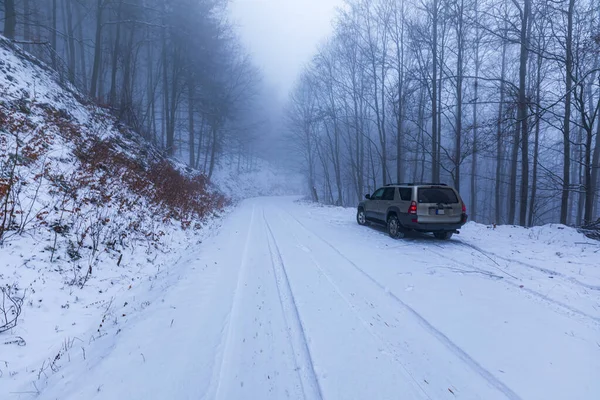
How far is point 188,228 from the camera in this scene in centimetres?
929

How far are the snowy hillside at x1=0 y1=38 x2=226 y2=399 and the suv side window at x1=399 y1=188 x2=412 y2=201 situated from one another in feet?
23.3

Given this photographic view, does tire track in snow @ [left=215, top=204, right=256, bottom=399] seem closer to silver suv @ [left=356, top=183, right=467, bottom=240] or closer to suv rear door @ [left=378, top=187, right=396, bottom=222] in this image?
silver suv @ [left=356, top=183, right=467, bottom=240]

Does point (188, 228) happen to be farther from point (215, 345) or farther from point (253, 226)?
point (215, 345)

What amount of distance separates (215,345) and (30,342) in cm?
207

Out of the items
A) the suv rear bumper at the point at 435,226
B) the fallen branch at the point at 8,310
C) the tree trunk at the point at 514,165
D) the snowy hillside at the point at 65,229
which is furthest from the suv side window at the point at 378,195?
the fallen branch at the point at 8,310

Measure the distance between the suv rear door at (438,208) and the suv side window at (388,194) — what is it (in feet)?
4.64

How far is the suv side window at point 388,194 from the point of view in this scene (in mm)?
9547

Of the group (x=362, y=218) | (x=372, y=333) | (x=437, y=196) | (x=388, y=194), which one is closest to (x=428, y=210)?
(x=437, y=196)

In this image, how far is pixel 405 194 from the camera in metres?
8.67

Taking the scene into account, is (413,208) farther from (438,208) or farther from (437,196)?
(437,196)

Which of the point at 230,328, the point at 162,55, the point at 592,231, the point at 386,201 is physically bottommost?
the point at 230,328

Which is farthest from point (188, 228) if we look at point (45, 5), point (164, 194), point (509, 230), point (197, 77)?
point (45, 5)

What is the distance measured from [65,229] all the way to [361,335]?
575 centimetres

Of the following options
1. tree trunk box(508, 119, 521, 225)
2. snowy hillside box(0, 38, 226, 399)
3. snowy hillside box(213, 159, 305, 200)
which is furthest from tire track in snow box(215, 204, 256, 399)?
snowy hillside box(213, 159, 305, 200)
